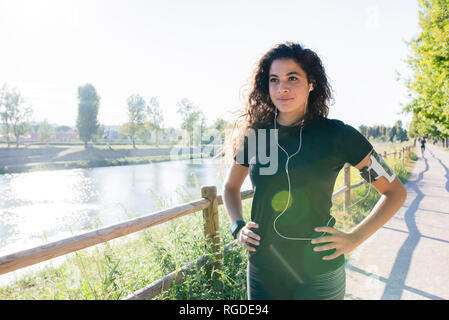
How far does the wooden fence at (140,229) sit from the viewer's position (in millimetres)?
1679

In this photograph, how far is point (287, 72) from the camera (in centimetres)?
147

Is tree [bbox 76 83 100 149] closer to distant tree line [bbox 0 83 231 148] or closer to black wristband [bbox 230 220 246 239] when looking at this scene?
distant tree line [bbox 0 83 231 148]

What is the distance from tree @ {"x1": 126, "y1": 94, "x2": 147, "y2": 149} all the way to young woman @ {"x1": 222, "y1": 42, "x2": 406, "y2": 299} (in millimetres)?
67678

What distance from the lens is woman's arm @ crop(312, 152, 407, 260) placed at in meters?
1.28

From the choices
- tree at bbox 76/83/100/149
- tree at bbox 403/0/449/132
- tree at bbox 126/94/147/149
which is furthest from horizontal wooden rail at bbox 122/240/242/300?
tree at bbox 126/94/147/149

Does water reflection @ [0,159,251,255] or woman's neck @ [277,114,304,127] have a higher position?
woman's neck @ [277,114,304,127]

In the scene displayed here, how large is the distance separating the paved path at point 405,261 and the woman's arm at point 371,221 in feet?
6.94


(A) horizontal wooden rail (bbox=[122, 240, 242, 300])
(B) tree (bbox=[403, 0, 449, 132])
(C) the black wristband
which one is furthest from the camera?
(B) tree (bbox=[403, 0, 449, 132])

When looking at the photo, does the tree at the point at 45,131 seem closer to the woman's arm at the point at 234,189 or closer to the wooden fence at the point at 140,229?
the wooden fence at the point at 140,229

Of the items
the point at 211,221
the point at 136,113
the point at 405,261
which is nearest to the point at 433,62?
the point at 405,261

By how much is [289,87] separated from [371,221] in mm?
714

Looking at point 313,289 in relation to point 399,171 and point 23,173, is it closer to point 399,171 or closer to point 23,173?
point 399,171

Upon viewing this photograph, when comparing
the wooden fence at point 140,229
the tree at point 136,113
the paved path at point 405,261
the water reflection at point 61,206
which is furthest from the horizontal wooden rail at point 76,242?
the tree at point 136,113

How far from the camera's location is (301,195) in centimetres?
131
